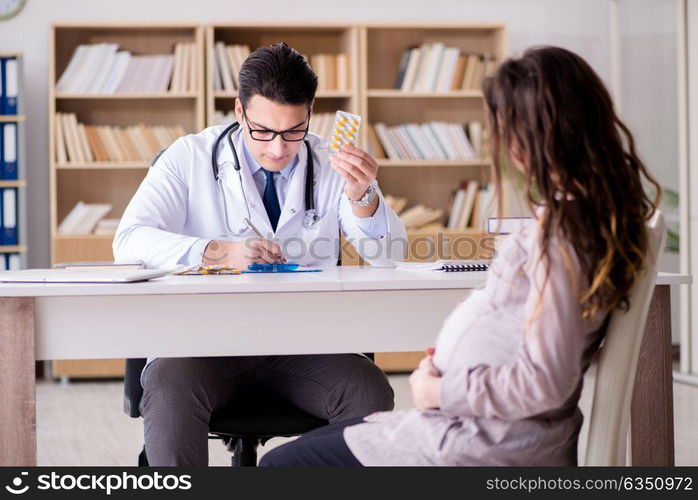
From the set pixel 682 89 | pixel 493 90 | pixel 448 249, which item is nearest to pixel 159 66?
pixel 448 249

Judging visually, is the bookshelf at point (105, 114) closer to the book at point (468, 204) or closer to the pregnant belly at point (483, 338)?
the book at point (468, 204)

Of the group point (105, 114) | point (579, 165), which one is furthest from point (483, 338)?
point (105, 114)

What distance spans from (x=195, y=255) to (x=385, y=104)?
10.1 feet

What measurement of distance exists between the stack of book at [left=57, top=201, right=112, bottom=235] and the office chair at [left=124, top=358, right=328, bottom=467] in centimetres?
289

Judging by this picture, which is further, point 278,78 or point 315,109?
point 315,109

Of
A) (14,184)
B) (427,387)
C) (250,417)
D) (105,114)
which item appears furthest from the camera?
(105,114)

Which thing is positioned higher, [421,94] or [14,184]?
[421,94]

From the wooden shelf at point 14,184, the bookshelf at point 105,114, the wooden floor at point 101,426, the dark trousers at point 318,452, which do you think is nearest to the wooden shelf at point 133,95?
the bookshelf at point 105,114

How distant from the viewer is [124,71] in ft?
15.2

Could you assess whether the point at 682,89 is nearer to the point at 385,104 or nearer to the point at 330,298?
the point at 385,104

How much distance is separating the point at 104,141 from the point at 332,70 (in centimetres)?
123

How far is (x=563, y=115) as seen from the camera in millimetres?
1146

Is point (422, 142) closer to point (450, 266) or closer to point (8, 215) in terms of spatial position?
point (8, 215)

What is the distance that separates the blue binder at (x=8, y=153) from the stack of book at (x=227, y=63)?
103cm
